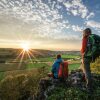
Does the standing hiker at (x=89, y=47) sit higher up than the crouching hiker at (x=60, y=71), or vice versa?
the standing hiker at (x=89, y=47)

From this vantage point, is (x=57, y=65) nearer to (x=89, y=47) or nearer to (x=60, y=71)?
(x=60, y=71)

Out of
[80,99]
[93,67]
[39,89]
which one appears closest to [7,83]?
[93,67]

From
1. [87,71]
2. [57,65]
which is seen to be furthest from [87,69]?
[57,65]

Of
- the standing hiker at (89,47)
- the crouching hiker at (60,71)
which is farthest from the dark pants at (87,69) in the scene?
the crouching hiker at (60,71)

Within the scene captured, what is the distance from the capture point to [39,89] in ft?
48.0

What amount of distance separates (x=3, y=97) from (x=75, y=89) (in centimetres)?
4171

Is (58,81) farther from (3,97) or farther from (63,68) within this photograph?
(3,97)

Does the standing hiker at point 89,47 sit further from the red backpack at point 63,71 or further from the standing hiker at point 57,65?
the standing hiker at point 57,65

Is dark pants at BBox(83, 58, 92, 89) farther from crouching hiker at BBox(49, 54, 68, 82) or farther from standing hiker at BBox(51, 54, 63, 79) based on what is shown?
standing hiker at BBox(51, 54, 63, 79)

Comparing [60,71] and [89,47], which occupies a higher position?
[89,47]

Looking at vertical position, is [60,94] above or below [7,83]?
above

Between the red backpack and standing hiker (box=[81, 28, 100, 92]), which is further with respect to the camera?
the red backpack

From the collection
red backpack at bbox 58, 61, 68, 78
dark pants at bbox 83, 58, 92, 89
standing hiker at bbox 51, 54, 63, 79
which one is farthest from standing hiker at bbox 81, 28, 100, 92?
standing hiker at bbox 51, 54, 63, 79

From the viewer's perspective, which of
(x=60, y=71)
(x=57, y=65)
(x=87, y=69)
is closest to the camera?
(x=87, y=69)
